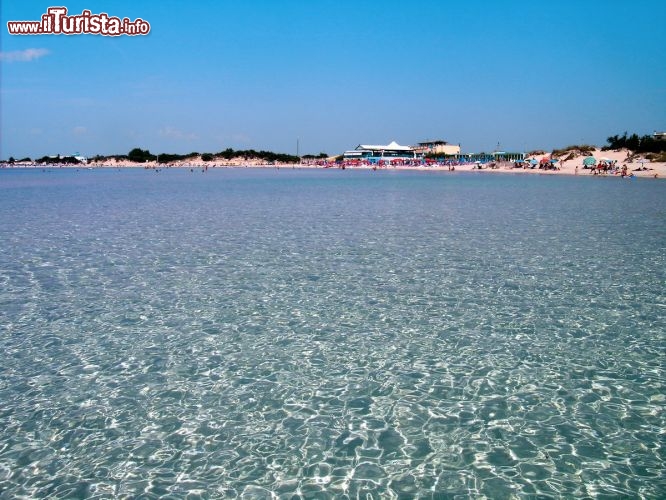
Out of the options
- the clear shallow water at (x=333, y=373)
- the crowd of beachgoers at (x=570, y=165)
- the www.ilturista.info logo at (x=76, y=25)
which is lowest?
the clear shallow water at (x=333, y=373)

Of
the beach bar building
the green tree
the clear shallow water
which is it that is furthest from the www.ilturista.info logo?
the green tree

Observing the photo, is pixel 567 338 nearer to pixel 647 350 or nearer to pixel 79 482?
pixel 647 350

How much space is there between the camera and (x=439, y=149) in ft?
477

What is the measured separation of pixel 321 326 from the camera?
7.80 metres

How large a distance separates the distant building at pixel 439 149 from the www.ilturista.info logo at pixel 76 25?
12293cm

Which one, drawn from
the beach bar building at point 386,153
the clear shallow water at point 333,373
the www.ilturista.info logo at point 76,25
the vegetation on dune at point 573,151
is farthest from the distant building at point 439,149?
the clear shallow water at point 333,373

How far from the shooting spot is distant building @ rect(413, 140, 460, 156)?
143750mm

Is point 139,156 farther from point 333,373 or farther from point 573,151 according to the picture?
point 333,373

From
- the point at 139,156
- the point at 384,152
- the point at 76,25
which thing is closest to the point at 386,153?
the point at 384,152

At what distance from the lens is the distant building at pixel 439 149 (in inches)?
5659

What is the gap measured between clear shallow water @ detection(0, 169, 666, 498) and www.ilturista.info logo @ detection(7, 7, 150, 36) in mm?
15982

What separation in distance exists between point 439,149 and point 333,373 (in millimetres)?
145398

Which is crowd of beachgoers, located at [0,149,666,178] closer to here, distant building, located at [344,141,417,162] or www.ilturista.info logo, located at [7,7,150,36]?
distant building, located at [344,141,417,162]

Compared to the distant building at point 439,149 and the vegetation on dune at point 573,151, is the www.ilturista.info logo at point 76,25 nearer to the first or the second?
the vegetation on dune at point 573,151
